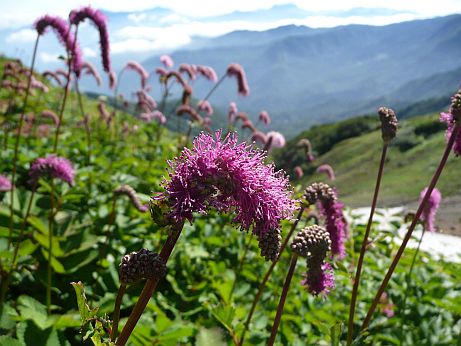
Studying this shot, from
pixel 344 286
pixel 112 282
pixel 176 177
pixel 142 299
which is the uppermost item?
pixel 176 177

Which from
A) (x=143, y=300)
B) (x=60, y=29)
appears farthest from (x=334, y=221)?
(x=60, y=29)

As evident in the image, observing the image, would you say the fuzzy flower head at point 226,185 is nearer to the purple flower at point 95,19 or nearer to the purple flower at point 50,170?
the purple flower at point 50,170

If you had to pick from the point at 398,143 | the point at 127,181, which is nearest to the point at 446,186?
the point at 398,143

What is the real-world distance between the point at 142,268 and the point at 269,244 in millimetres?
737

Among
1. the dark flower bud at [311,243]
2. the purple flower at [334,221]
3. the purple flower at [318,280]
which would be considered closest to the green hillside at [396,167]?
the purple flower at [334,221]

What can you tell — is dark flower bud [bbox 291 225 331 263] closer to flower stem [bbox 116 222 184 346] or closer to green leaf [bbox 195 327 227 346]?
flower stem [bbox 116 222 184 346]

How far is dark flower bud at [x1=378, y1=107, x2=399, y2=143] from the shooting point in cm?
318

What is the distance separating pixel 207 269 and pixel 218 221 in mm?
1758

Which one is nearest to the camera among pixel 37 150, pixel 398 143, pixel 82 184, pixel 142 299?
pixel 142 299

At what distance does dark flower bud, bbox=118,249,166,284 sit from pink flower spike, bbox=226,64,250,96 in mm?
7568

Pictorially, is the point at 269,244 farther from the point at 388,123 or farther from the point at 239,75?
the point at 239,75

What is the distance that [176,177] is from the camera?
2066mm

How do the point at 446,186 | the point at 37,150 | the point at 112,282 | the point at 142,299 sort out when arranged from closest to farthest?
the point at 142,299, the point at 112,282, the point at 37,150, the point at 446,186

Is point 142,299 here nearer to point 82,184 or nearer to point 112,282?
point 112,282
